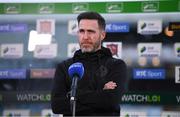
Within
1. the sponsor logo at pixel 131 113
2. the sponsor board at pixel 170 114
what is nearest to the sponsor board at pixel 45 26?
the sponsor logo at pixel 131 113

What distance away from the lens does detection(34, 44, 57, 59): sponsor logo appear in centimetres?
474

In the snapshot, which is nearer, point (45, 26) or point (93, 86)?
point (93, 86)

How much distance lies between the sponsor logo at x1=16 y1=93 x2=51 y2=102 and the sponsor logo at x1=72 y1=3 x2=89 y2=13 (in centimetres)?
95

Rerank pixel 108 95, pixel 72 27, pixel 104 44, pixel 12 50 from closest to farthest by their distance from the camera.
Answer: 1. pixel 108 95
2. pixel 104 44
3. pixel 72 27
4. pixel 12 50

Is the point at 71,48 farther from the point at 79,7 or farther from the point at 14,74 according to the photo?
the point at 14,74

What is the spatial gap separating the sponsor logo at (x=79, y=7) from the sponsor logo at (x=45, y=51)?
1.43ft

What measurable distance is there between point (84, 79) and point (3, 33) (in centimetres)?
225

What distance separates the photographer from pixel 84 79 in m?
2.85

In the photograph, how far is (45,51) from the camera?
477cm

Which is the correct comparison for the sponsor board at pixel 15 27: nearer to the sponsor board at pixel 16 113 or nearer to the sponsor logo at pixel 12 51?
the sponsor logo at pixel 12 51

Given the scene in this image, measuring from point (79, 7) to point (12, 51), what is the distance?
2.86 feet

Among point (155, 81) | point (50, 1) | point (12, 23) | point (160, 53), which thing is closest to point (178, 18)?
point (160, 53)

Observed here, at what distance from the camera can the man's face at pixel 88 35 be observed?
2863 mm

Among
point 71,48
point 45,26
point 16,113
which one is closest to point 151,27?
point 71,48
